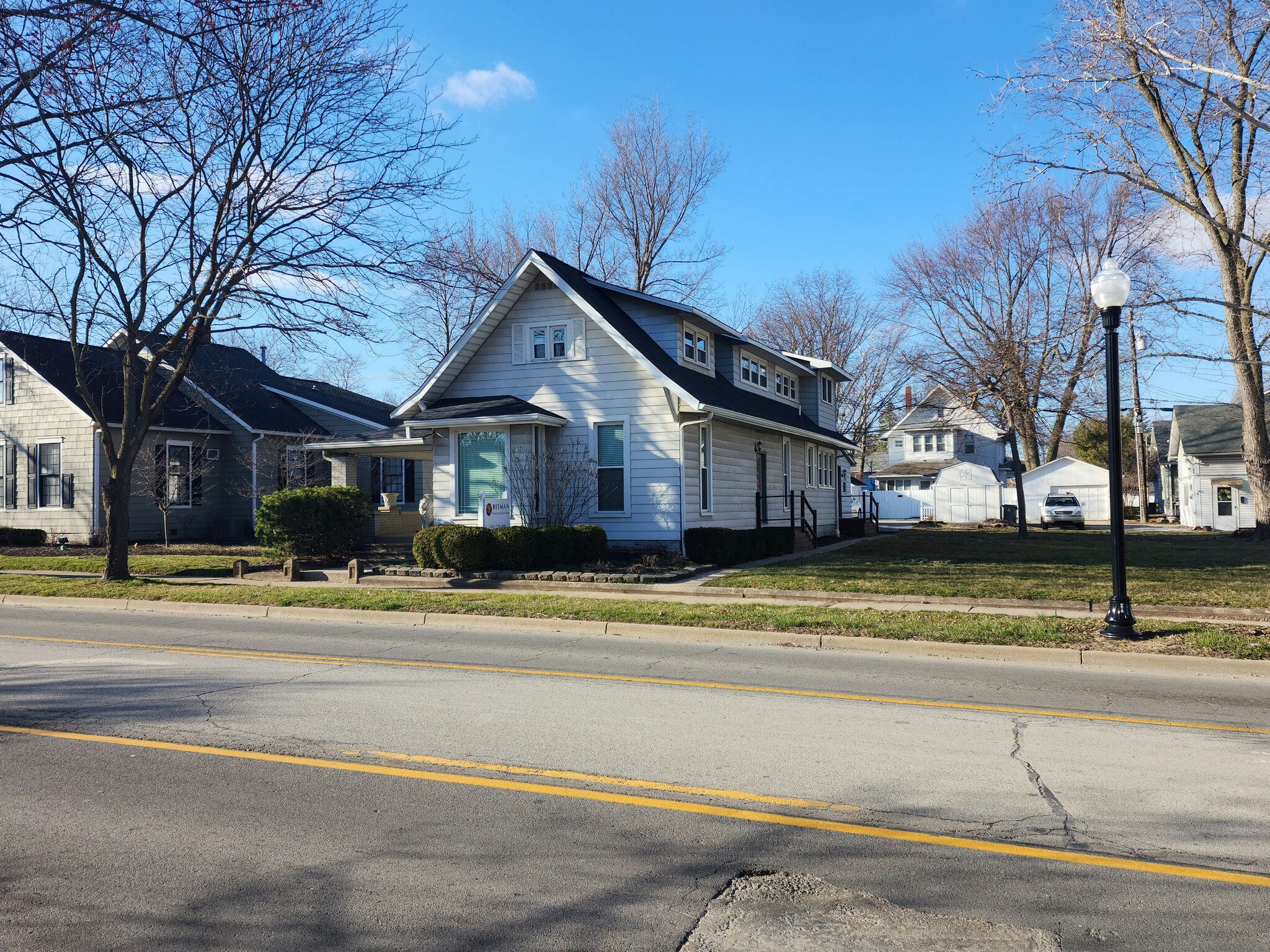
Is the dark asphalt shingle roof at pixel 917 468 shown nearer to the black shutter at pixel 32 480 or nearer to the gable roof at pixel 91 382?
the gable roof at pixel 91 382

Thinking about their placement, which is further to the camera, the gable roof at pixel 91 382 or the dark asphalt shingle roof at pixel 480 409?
the gable roof at pixel 91 382

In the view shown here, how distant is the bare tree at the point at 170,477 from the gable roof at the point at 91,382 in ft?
2.60

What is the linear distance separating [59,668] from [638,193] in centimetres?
3113

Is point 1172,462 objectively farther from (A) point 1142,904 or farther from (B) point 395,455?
(A) point 1142,904

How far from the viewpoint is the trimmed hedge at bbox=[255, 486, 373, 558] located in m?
19.7

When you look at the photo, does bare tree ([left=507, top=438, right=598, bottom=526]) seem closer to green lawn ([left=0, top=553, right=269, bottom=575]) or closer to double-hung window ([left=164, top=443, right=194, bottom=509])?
green lawn ([left=0, top=553, right=269, bottom=575])

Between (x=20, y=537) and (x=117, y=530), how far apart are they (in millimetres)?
11609

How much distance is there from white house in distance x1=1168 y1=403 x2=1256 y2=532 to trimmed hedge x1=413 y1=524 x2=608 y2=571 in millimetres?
30772

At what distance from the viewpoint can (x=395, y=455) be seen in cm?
2358

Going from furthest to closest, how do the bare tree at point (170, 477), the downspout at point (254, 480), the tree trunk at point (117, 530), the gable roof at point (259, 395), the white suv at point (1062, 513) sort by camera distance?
the white suv at point (1062, 513) → the gable roof at point (259, 395) → the downspout at point (254, 480) → the bare tree at point (170, 477) → the tree trunk at point (117, 530)

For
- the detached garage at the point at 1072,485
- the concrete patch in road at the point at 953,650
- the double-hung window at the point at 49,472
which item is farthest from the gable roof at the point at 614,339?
the detached garage at the point at 1072,485

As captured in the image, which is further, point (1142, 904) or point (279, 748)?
point (279, 748)

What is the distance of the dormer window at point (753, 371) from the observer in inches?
1027

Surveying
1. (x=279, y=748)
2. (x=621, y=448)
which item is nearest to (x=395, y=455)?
(x=621, y=448)
